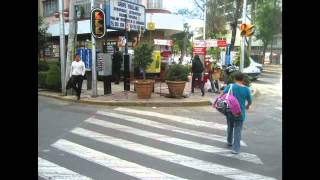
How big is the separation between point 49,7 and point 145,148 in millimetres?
33438

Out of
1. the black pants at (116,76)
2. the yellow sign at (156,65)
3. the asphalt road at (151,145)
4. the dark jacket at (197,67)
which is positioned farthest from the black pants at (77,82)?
the yellow sign at (156,65)

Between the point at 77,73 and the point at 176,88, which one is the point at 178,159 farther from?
the point at 77,73

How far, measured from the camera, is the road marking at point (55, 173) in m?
6.60

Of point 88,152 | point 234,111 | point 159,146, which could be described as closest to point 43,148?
point 88,152

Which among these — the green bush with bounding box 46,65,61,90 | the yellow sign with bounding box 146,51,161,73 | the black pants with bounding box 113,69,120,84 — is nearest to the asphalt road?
the green bush with bounding box 46,65,61,90

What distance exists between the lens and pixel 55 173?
22.4 feet

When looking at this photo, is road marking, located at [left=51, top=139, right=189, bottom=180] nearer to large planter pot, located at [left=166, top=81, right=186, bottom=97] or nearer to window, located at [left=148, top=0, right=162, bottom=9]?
large planter pot, located at [left=166, top=81, right=186, bottom=97]

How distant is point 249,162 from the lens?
7.85 metres

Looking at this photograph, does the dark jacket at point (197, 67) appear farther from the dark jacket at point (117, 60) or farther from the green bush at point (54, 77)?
the green bush at point (54, 77)

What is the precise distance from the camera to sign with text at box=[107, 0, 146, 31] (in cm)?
1967
